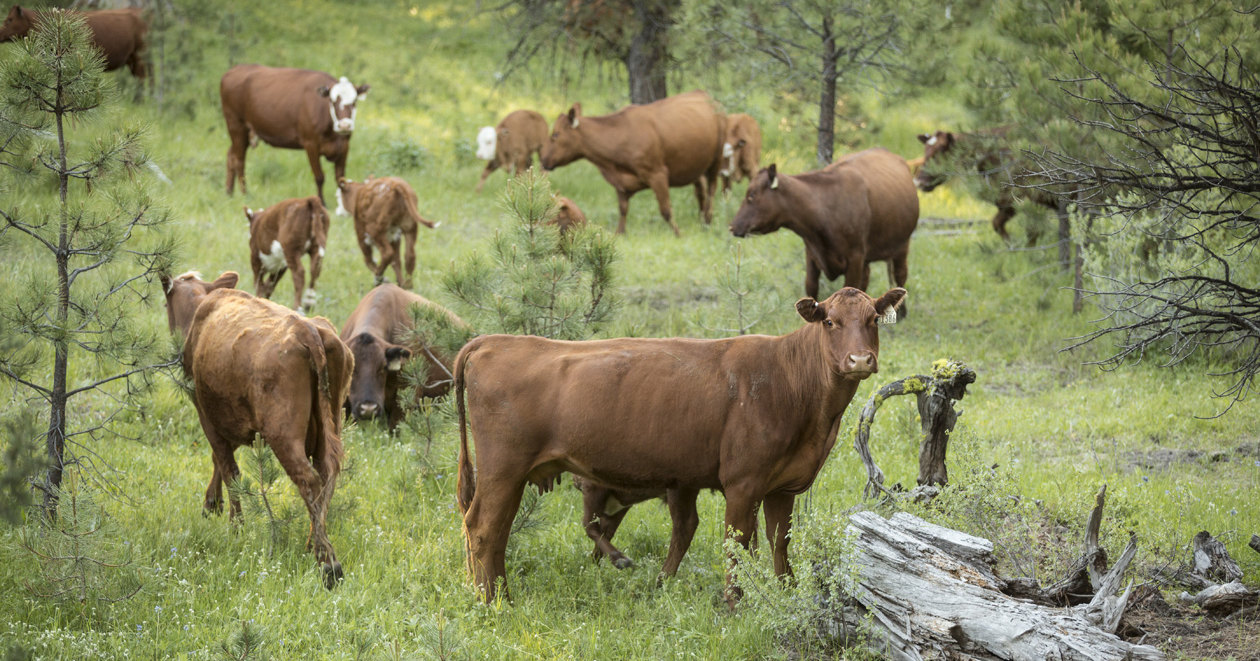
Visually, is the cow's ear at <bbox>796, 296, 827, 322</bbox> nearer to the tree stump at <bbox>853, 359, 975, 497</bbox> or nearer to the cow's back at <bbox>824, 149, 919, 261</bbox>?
the tree stump at <bbox>853, 359, 975, 497</bbox>

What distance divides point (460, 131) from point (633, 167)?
5956 mm

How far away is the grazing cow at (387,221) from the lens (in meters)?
13.4

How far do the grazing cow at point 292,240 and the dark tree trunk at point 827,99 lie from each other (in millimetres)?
6982

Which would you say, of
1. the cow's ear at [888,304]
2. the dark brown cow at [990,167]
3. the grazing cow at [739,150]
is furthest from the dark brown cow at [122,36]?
the cow's ear at [888,304]

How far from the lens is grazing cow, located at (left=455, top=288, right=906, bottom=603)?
251 inches

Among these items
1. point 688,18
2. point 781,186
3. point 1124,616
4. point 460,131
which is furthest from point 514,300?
point 460,131

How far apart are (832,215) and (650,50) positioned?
339 inches

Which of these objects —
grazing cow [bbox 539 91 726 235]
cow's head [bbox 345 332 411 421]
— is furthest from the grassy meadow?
grazing cow [bbox 539 91 726 235]

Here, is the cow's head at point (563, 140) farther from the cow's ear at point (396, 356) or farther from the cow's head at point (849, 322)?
the cow's head at point (849, 322)

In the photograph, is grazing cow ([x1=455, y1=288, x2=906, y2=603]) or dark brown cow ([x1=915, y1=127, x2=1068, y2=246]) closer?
grazing cow ([x1=455, y1=288, x2=906, y2=603])

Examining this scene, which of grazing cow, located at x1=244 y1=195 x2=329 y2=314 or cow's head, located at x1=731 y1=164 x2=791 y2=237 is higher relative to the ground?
cow's head, located at x1=731 y1=164 x2=791 y2=237

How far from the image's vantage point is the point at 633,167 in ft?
57.3

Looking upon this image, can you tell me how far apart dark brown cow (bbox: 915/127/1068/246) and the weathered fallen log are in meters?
7.96

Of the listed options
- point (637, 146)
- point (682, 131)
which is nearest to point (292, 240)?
point (637, 146)
